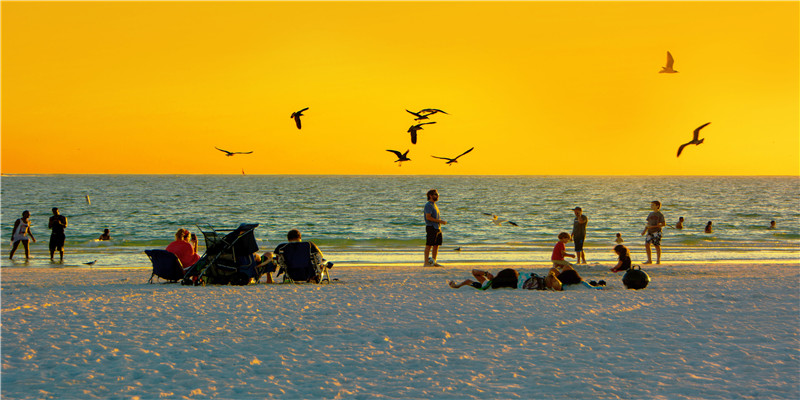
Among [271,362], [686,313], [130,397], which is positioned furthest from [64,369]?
[686,313]

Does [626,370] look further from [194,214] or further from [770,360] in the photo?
[194,214]

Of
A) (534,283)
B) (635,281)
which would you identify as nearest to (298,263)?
(534,283)

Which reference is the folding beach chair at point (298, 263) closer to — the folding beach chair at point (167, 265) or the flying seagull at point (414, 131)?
the folding beach chair at point (167, 265)

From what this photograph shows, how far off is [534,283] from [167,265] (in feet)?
22.1

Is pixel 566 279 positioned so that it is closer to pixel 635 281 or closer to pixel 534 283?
pixel 534 283

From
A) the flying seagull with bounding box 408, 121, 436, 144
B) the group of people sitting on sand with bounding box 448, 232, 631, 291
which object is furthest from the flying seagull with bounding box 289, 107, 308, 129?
the group of people sitting on sand with bounding box 448, 232, 631, 291

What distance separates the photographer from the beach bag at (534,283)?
1113 cm

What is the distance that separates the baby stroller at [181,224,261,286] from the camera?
38.7 ft

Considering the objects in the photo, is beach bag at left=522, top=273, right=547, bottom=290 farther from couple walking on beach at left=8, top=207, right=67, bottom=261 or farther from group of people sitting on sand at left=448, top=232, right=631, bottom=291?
couple walking on beach at left=8, top=207, right=67, bottom=261

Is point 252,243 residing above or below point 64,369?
above

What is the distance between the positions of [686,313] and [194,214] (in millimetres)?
48051

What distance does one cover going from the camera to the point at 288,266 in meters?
12.3

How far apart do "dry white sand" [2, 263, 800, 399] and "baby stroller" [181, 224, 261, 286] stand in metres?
0.51

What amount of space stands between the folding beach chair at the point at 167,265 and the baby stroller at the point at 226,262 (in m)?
0.44
